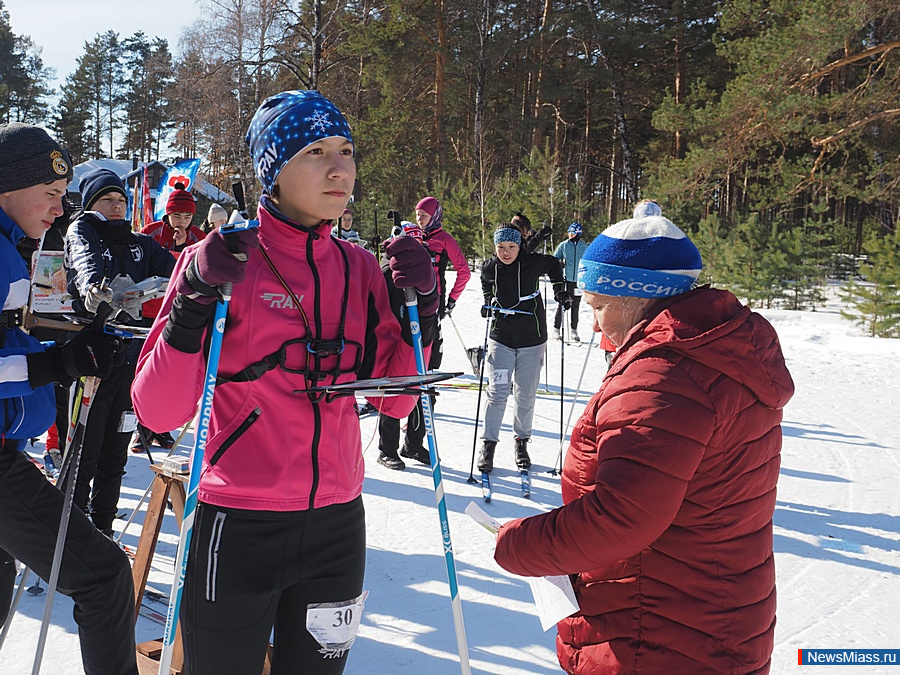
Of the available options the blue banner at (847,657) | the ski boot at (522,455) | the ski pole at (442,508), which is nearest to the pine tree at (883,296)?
the ski boot at (522,455)

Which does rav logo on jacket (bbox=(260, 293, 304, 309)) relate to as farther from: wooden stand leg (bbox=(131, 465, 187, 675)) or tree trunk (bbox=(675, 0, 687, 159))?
tree trunk (bbox=(675, 0, 687, 159))

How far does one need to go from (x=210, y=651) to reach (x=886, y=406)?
9.36m

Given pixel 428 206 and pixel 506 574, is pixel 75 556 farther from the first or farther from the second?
pixel 428 206

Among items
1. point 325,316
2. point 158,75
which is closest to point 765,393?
point 325,316

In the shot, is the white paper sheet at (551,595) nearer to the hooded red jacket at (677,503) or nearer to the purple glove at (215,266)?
the hooded red jacket at (677,503)

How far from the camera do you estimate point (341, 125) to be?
6.19 ft

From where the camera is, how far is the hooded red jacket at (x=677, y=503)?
145 cm

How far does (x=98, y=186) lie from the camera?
422 cm

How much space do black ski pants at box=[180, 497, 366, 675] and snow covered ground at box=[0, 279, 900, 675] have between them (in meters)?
0.36

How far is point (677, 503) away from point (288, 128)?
133 cm

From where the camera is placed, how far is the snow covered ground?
10.9ft

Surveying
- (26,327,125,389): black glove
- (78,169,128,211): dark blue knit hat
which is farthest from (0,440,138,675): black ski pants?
(78,169,128,211): dark blue knit hat

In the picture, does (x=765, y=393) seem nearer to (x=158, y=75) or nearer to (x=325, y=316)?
(x=325, y=316)

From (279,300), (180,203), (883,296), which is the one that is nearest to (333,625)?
(279,300)
